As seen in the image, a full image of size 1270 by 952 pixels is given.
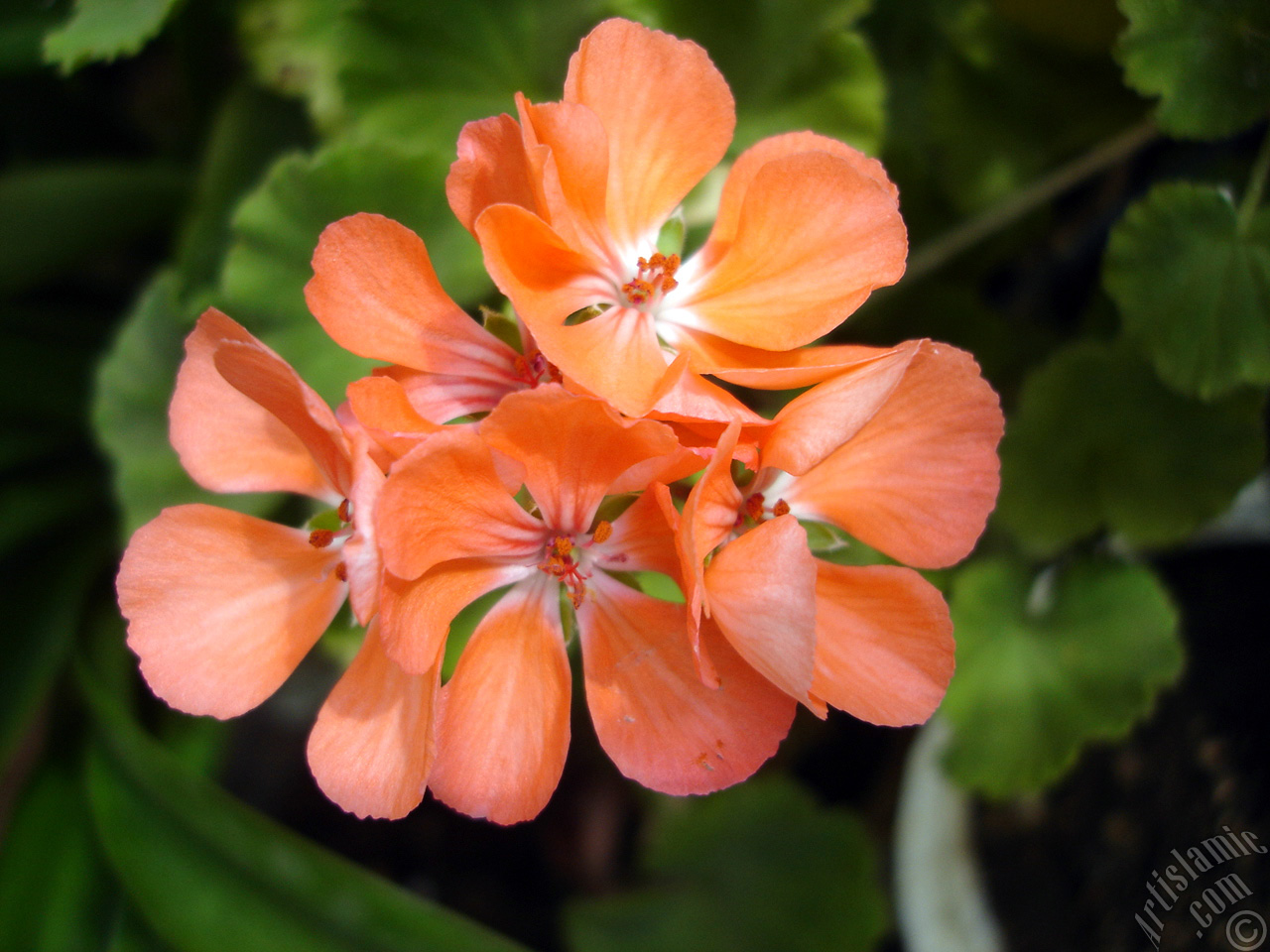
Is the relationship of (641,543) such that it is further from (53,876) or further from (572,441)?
(53,876)

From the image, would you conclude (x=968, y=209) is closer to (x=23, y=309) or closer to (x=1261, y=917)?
(x=1261, y=917)

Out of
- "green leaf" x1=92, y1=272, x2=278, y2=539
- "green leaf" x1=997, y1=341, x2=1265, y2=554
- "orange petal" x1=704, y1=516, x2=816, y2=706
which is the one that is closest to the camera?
"orange petal" x1=704, y1=516, x2=816, y2=706

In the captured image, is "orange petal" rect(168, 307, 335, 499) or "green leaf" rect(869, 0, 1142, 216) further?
"green leaf" rect(869, 0, 1142, 216)

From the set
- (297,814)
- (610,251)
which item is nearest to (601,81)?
(610,251)

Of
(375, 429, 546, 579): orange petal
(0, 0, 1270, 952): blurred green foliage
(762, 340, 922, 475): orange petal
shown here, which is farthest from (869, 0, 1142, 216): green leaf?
(375, 429, 546, 579): orange petal

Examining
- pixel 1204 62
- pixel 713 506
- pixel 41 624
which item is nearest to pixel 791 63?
pixel 1204 62

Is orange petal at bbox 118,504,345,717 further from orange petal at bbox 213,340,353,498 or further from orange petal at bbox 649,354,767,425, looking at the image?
orange petal at bbox 649,354,767,425
